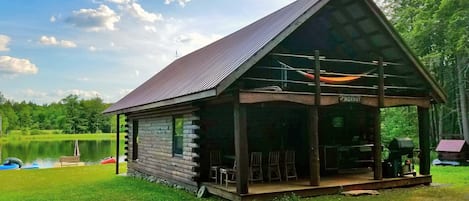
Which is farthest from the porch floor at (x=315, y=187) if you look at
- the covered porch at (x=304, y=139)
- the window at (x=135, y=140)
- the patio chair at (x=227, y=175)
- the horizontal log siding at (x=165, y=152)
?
the window at (x=135, y=140)

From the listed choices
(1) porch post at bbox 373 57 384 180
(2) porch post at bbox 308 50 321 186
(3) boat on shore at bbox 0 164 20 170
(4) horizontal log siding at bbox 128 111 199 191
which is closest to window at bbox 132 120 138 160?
(4) horizontal log siding at bbox 128 111 199 191

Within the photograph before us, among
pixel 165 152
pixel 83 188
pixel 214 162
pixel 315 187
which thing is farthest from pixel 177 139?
pixel 315 187

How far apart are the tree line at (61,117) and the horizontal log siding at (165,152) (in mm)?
48006

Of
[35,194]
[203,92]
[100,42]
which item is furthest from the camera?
[100,42]

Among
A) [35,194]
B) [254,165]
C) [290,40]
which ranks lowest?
[35,194]

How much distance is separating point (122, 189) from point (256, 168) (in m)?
3.83

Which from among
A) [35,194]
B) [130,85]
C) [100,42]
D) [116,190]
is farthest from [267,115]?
[130,85]

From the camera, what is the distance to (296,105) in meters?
10.2

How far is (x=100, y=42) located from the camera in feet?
98.7

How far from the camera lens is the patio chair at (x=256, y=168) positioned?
33.9 feet

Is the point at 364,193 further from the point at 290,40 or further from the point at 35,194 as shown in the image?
the point at 35,194

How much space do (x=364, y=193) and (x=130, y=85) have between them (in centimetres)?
4947

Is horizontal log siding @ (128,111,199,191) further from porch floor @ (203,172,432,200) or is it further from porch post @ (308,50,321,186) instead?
porch post @ (308,50,321,186)

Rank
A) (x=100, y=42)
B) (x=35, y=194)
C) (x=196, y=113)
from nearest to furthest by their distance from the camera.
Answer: (x=196, y=113), (x=35, y=194), (x=100, y=42)
